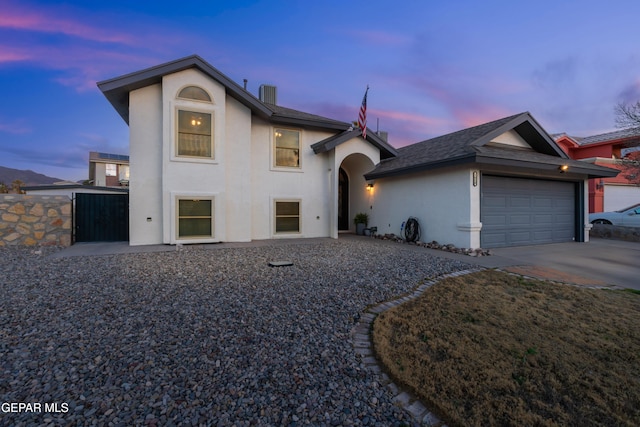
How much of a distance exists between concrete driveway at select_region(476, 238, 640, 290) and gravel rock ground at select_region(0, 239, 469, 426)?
2844 millimetres

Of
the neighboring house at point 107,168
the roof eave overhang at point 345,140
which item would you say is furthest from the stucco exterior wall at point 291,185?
the neighboring house at point 107,168

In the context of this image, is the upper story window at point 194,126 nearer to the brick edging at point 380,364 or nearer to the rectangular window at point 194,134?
the rectangular window at point 194,134

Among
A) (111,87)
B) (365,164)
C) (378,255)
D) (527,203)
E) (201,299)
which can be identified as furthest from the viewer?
(365,164)

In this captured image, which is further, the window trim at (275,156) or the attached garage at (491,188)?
the window trim at (275,156)

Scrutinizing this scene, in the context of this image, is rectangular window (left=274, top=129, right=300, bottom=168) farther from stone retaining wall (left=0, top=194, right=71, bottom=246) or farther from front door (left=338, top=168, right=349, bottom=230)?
stone retaining wall (left=0, top=194, right=71, bottom=246)

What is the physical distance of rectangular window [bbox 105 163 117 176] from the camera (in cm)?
2377

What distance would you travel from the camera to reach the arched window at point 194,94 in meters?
8.95

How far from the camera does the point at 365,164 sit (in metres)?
12.5

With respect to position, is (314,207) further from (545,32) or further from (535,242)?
(545,32)

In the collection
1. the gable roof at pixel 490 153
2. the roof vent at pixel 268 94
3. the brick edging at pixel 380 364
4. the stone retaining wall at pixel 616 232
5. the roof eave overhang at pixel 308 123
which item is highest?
the roof vent at pixel 268 94

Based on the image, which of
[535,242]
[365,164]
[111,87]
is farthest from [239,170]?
[535,242]

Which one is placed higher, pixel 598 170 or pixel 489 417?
pixel 598 170

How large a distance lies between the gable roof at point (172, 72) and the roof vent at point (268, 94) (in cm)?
263

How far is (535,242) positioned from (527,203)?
151 cm
